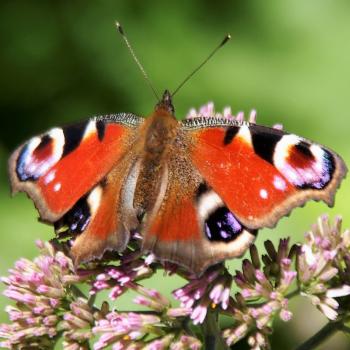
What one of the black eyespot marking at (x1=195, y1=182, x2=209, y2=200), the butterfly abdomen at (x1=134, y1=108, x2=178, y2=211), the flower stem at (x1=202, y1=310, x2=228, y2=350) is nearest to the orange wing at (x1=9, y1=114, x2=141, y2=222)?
the butterfly abdomen at (x1=134, y1=108, x2=178, y2=211)

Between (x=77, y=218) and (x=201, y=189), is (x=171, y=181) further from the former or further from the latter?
(x=77, y=218)

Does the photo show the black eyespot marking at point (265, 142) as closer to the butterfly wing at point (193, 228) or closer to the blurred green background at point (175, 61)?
the butterfly wing at point (193, 228)

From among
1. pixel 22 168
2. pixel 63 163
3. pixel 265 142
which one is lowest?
pixel 22 168

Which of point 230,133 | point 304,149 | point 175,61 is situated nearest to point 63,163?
point 230,133

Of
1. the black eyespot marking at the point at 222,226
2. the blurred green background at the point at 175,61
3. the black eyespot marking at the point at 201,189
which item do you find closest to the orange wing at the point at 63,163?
the black eyespot marking at the point at 201,189

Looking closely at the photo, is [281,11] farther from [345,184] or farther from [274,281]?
[274,281]

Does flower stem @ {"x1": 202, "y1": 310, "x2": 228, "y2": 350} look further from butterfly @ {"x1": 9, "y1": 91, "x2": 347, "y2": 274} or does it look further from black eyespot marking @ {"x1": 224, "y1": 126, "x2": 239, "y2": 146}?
black eyespot marking @ {"x1": 224, "y1": 126, "x2": 239, "y2": 146}
